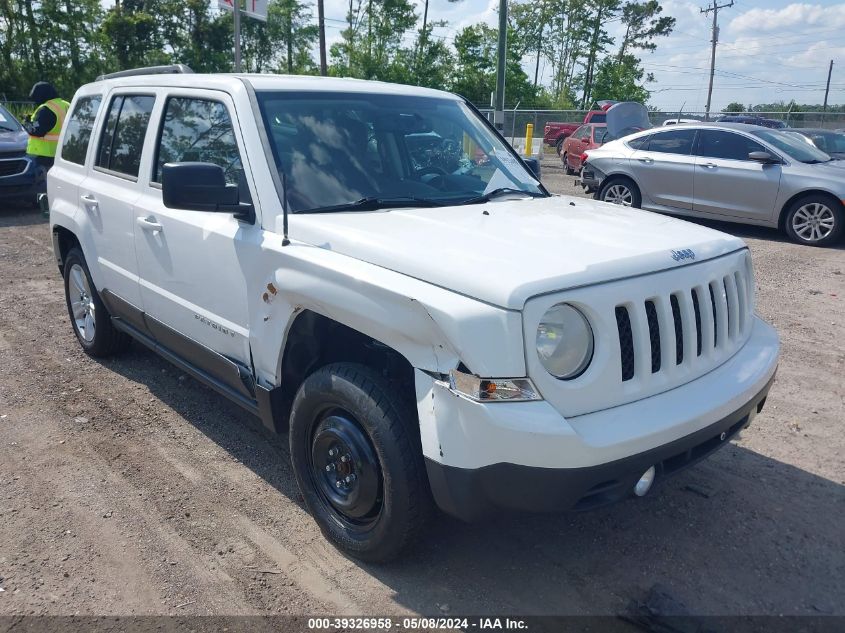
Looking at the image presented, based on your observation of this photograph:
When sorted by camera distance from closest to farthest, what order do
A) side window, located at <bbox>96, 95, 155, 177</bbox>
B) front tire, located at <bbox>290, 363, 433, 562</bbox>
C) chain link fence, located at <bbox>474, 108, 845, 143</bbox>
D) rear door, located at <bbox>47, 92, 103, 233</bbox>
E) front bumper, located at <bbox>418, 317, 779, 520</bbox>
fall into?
front bumper, located at <bbox>418, 317, 779, 520</bbox> → front tire, located at <bbox>290, 363, 433, 562</bbox> → side window, located at <bbox>96, 95, 155, 177</bbox> → rear door, located at <bbox>47, 92, 103, 233</bbox> → chain link fence, located at <bbox>474, 108, 845, 143</bbox>

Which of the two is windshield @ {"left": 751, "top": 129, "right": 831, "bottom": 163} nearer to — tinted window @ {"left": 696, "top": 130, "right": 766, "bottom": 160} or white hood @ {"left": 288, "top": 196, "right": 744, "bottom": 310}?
tinted window @ {"left": 696, "top": 130, "right": 766, "bottom": 160}

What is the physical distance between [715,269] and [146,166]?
3133 mm

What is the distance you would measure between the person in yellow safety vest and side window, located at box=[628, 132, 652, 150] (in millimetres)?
9019

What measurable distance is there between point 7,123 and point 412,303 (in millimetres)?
13050

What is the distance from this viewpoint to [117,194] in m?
4.43

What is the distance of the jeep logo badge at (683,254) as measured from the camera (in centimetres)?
285

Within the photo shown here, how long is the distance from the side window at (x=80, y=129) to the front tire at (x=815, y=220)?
9207 millimetres

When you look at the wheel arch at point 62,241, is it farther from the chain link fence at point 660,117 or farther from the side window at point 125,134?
the chain link fence at point 660,117

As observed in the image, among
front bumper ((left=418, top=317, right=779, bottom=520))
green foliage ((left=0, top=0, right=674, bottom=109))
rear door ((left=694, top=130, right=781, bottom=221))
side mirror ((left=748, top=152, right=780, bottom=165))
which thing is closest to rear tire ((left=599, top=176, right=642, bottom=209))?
rear door ((left=694, top=130, right=781, bottom=221))

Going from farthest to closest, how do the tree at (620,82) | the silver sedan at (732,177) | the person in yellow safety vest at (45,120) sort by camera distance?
the tree at (620,82) → the person in yellow safety vest at (45,120) → the silver sedan at (732,177)

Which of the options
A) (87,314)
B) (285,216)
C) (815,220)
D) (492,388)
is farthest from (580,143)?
(492,388)

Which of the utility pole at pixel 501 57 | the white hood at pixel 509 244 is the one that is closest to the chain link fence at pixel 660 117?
the utility pole at pixel 501 57

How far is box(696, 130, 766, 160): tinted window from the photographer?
418 inches

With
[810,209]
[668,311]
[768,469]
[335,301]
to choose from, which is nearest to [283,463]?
[335,301]
